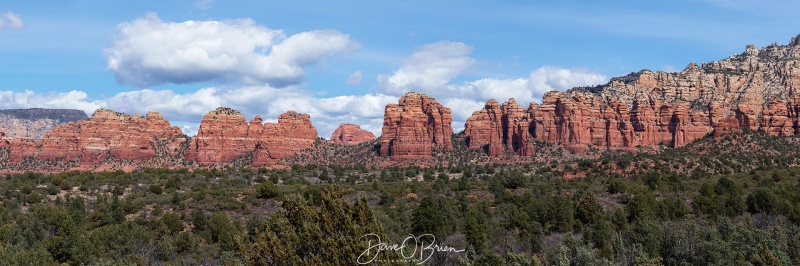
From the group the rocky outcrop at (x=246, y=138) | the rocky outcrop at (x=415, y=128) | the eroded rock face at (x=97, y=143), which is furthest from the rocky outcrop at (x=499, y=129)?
the eroded rock face at (x=97, y=143)

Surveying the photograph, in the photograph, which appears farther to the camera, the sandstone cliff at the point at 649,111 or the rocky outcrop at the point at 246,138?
the rocky outcrop at the point at 246,138

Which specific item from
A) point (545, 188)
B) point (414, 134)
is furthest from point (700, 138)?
point (545, 188)

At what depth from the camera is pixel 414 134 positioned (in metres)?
152

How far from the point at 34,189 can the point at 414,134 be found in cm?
8821

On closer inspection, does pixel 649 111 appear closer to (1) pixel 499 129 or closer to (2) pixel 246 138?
(1) pixel 499 129

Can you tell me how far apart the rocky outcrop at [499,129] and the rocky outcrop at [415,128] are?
5627 millimetres

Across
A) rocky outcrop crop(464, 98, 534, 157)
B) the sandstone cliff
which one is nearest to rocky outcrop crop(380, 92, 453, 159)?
rocky outcrop crop(464, 98, 534, 157)

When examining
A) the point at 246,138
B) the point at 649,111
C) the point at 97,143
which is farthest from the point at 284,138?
the point at 649,111

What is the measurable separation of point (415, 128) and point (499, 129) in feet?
66.3

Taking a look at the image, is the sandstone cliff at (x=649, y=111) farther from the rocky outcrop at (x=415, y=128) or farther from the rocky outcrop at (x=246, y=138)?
the rocky outcrop at (x=246, y=138)

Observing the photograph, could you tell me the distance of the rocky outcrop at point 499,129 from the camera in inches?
6038

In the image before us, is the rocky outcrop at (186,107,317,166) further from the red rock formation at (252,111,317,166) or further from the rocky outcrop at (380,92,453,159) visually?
the rocky outcrop at (380,92,453,159)

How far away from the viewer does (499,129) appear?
15912 centimetres

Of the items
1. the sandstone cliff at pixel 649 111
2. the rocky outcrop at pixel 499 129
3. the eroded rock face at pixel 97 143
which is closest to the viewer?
the sandstone cliff at pixel 649 111
